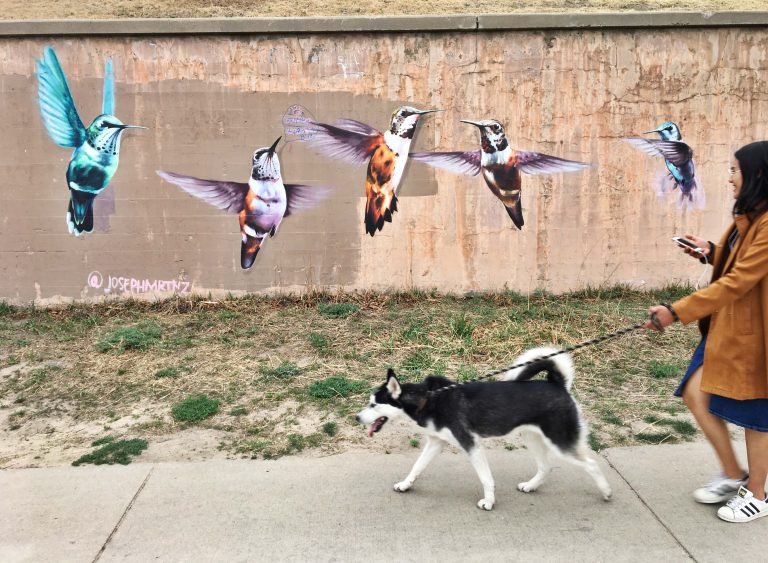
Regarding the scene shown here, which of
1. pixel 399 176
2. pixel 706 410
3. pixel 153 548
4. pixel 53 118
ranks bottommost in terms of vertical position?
pixel 153 548

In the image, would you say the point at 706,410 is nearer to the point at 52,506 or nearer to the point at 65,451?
the point at 52,506

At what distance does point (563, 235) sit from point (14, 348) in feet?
20.5

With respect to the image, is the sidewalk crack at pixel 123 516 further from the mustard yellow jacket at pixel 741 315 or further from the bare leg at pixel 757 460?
the bare leg at pixel 757 460

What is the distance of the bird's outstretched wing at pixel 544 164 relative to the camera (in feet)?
24.2

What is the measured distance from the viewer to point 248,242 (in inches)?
292

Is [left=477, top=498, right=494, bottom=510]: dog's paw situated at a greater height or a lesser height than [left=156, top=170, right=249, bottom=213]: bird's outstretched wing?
lesser

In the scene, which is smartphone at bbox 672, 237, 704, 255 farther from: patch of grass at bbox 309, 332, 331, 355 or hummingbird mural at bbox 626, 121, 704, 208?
hummingbird mural at bbox 626, 121, 704, 208

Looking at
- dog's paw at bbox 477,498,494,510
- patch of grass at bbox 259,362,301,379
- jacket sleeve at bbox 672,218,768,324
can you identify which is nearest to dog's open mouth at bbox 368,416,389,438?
dog's paw at bbox 477,498,494,510

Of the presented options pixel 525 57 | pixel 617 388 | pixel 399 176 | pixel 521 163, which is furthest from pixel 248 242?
pixel 617 388

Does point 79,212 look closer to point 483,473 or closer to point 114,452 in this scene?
point 114,452

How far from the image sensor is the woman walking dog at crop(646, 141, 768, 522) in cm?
288
